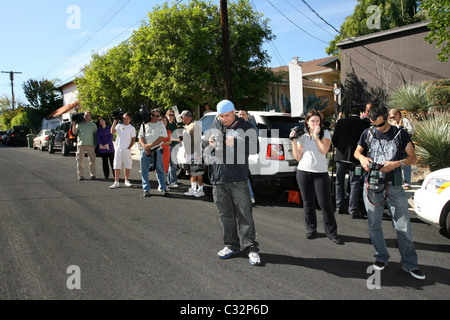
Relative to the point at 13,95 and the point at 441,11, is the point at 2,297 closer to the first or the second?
the point at 441,11

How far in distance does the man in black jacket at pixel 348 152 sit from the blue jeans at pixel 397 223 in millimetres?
2524

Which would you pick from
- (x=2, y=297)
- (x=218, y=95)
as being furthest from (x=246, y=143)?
(x=218, y=95)

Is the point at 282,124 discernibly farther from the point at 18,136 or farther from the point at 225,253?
the point at 18,136

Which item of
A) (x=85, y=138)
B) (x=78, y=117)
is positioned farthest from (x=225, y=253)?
(x=78, y=117)

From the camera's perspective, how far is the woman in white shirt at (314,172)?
5.16 metres

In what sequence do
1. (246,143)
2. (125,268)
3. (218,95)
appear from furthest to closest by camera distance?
1. (218,95)
2. (246,143)
3. (125,268)

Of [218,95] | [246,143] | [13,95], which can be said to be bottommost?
[246,143]

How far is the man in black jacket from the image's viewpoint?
21.6 ft

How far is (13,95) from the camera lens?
61.8m

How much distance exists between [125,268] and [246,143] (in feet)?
6.55

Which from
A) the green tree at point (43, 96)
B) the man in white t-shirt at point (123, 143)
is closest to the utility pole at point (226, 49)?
the man in white t-shirt at point (123, 143)

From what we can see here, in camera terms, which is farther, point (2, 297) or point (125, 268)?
point (125, 268)

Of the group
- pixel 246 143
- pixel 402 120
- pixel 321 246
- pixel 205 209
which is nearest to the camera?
pixel 246 143
